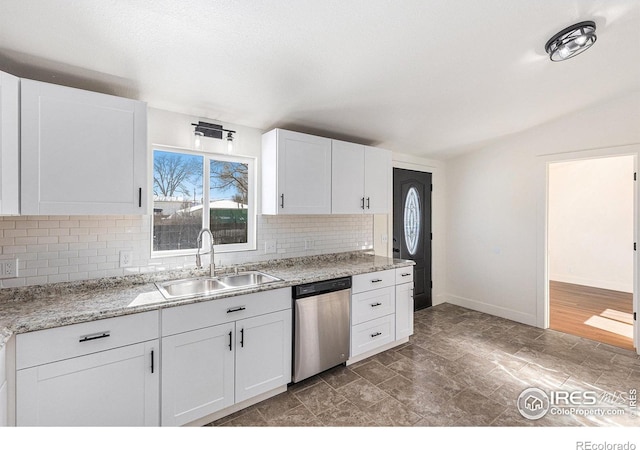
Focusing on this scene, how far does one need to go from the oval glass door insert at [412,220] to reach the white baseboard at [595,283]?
13.4ft

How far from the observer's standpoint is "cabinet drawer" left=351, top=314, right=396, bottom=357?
9.59 ft

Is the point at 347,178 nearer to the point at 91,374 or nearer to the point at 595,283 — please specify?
the point at 91,374

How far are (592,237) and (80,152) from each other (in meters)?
7.93

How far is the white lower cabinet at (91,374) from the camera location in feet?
5.00

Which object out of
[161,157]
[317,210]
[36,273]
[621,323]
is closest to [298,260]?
[317,210]

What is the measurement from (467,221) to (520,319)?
154cm

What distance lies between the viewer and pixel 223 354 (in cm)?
210

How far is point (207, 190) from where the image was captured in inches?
110

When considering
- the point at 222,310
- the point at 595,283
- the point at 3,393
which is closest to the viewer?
the point at 3,393

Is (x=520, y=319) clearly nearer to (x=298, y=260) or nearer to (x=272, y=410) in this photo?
(x=298, y=260)

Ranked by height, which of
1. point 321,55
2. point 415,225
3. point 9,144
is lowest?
point 415,225

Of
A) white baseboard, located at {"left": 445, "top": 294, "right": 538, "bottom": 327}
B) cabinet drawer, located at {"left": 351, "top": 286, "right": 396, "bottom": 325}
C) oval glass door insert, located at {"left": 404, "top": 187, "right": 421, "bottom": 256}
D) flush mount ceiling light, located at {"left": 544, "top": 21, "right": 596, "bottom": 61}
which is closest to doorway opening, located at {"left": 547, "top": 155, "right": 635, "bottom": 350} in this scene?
white baseboard, located at {"left": 445, "top": 294, "right": 538, "bottom": 327}

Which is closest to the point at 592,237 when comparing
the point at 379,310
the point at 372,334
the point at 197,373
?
the point at 379,310

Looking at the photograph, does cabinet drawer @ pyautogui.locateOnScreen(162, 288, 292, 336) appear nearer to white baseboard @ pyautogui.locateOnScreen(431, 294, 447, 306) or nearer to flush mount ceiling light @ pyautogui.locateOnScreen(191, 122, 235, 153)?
flush mount ceiling light @ pyautogui.locateOnScreen(191, 122, 235, 153)
